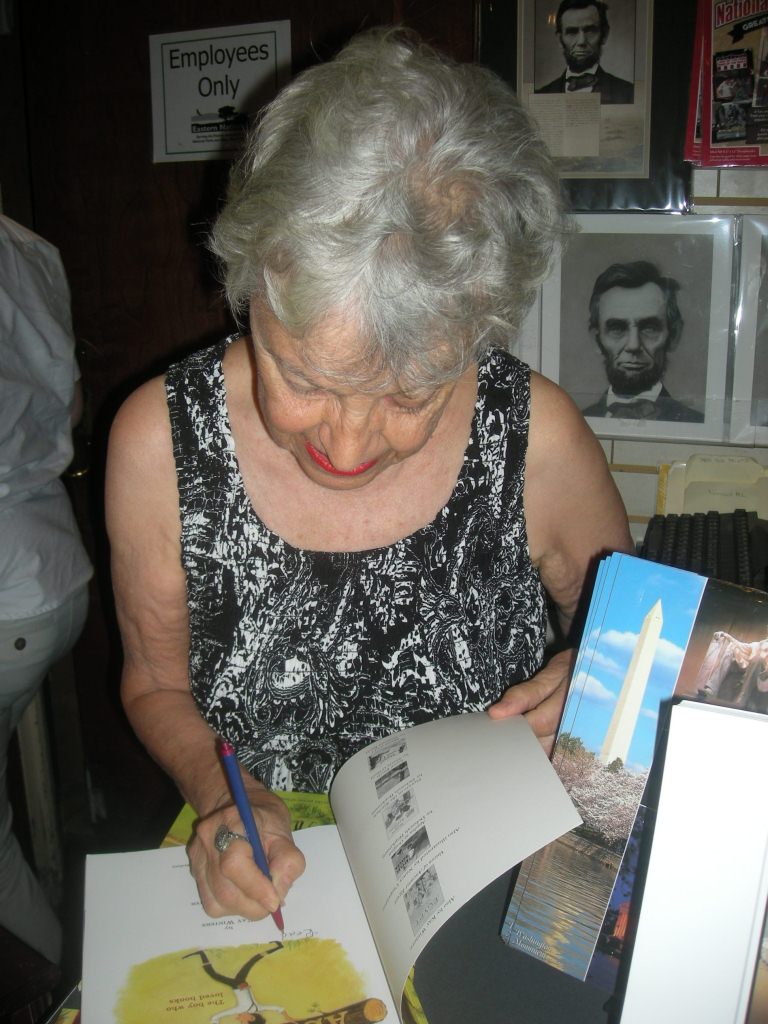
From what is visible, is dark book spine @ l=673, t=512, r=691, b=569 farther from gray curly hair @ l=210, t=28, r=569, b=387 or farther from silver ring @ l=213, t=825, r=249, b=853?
silver ring @ l=213, t=825, r=249, b=853

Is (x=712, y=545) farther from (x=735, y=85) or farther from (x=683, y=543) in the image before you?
(x=735, y=85)

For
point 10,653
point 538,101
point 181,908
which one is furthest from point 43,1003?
point 538,101

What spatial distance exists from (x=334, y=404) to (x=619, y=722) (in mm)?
373

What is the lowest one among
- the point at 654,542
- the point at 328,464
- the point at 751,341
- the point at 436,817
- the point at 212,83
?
the point at 436,817

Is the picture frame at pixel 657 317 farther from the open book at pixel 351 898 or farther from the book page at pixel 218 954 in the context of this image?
the book page at pixel 218 954

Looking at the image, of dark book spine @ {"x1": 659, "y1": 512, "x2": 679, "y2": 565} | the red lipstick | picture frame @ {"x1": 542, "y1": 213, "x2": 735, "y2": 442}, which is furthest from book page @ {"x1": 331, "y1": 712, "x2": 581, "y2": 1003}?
picture frame @ {"x1": 542, "y1": 213, "x2": 735, "y2": 442}

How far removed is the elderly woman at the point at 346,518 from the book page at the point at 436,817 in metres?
0.06

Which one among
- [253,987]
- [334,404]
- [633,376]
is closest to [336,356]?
[334,404]

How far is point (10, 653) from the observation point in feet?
4.76

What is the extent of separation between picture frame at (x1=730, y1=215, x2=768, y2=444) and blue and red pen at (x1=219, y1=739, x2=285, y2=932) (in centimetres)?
109

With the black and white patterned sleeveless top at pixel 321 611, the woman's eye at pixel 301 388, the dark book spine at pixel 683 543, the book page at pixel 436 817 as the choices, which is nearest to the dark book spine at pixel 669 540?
the dark book spine at pixel 683 543

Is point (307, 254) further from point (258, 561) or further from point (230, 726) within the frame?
point (230, 726)

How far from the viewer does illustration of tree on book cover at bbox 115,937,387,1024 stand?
599mm

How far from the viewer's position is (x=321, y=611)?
37.9 inches
